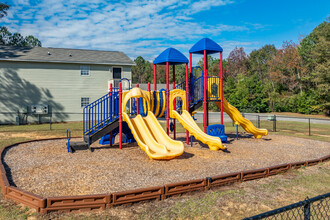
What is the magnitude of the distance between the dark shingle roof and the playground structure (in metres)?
15.1

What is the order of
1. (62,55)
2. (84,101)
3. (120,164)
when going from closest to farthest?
(120,164) → (84,101) → (62,55)

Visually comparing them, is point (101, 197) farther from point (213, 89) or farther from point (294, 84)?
point (294, 84)

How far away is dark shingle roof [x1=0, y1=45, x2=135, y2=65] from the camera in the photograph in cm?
2446

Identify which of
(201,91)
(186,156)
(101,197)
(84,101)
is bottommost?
(186,156)

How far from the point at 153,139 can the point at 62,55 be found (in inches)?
804

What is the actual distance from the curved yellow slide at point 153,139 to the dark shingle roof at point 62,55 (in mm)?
17015

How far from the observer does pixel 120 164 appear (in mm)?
8820

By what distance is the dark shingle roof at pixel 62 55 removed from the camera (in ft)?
80.2

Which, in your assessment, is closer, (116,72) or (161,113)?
(161,113)

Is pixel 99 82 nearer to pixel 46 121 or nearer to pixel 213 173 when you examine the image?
pixel 46 121

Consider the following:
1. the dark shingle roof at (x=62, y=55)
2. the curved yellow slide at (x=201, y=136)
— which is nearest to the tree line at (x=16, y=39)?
the dark shingle roof at (x=62, y=55)

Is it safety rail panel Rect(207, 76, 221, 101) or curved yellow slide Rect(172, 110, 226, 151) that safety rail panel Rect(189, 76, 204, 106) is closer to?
safety rail panel Rect(207, 76, 221, 101)

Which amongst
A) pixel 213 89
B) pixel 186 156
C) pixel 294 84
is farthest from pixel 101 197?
pixel 294 84

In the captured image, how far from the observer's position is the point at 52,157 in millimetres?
9820
